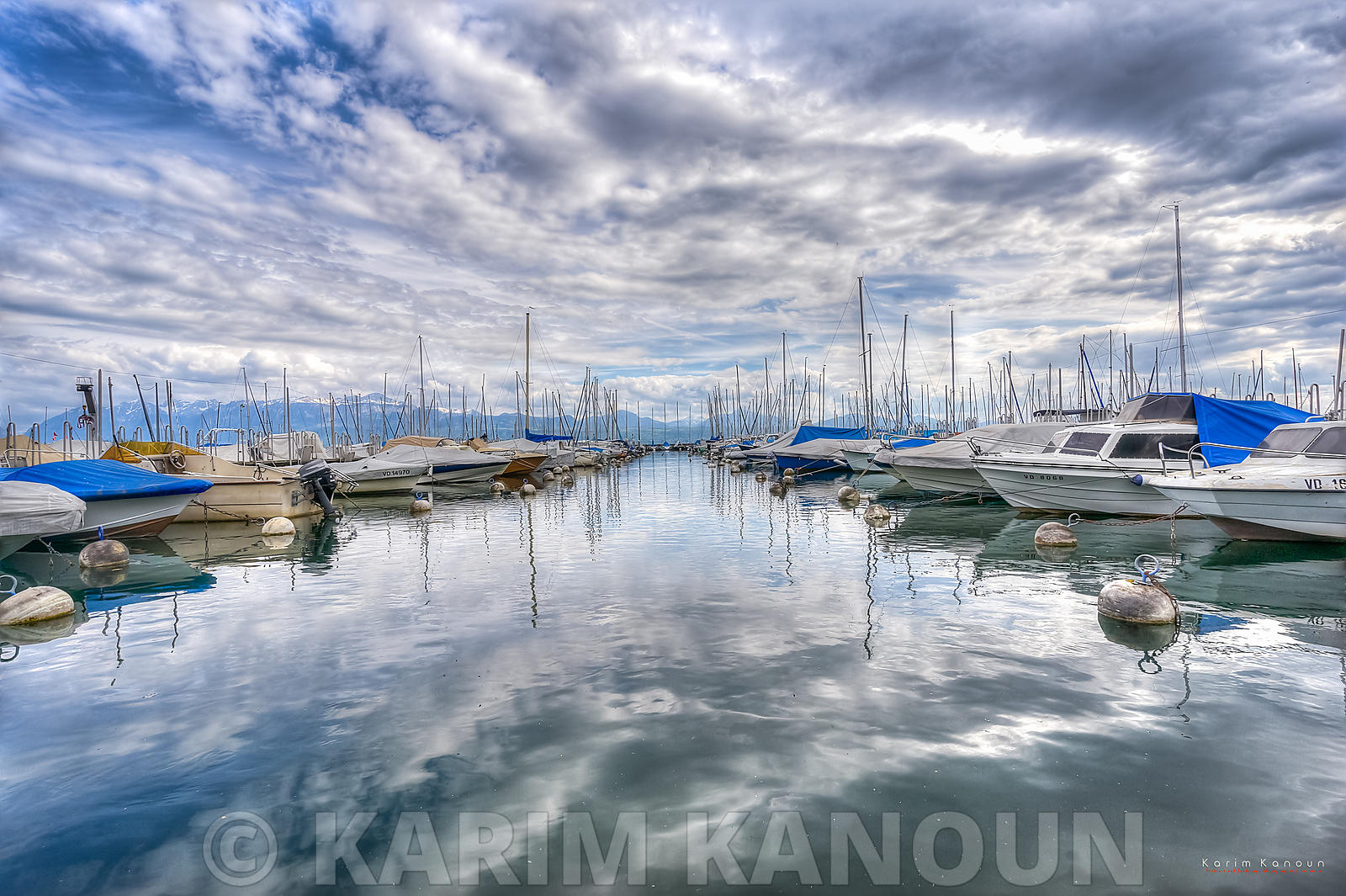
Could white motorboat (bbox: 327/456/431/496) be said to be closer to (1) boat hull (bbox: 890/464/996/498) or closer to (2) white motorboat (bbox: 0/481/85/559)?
(2) white motorboat (bbox: 0/481/85/559)

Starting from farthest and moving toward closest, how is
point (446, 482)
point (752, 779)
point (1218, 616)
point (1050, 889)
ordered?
point (446, 482) < point (1218, 616) < point (752, 779) < point (1050, 889)

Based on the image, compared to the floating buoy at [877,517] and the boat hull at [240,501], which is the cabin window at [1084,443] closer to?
the floating buoy at [877,517]

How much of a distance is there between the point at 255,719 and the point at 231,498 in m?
21.2

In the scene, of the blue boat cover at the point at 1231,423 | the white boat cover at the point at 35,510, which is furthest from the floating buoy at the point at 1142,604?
the white boat cover at the point at 35,510

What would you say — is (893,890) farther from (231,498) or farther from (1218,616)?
(231,498)

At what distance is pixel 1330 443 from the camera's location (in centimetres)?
1628

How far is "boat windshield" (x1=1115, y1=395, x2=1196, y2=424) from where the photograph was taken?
21.3 m

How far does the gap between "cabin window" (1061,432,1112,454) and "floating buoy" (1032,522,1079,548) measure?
19.3 feet

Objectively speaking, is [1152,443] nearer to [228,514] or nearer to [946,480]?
[946,480]

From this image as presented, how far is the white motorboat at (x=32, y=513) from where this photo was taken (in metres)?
14.7

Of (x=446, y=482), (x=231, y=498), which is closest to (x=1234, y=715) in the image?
(x=231, y=498)

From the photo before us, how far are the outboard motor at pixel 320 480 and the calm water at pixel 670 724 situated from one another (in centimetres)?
1325

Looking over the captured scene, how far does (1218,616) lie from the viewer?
10.3m

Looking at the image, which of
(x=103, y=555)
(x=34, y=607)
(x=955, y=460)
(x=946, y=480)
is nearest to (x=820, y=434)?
(x=946, y=480)
